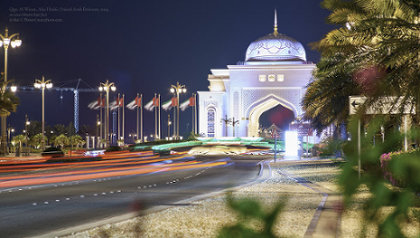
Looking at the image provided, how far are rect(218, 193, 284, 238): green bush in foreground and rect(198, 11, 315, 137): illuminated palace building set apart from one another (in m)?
68.4

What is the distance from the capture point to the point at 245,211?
1.30 metres

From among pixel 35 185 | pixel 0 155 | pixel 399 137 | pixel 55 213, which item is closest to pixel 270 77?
pixel 0 155

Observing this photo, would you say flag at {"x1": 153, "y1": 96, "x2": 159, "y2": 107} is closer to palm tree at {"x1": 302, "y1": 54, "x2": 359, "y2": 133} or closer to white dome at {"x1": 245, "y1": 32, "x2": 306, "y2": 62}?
white dome at {"x1": 245, "y1": 32, "x2": 306, "y2": 62}

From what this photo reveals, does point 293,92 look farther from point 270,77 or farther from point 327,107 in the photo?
point 327,107

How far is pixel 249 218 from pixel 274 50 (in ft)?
243

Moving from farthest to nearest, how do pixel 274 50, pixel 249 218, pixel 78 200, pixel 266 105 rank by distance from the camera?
pixel 274 50, pixel 266 105, pixel 78 200, pixel 249 218

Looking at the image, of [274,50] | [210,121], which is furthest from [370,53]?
[210,121]

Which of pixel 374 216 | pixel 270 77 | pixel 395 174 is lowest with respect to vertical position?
pixel 374 216

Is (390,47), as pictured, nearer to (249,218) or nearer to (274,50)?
(249,218)

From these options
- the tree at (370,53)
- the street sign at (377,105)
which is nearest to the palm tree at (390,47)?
the tree at (370,53)

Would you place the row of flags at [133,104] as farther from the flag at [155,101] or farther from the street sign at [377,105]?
the street sign at [377,105]

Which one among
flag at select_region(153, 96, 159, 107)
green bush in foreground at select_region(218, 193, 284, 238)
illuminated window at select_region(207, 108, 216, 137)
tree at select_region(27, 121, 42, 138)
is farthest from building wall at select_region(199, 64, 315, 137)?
green bush in foreground at select_region(218, 193, 284, 238)

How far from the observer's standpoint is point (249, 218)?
1318mm

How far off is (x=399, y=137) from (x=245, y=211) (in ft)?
2.04
